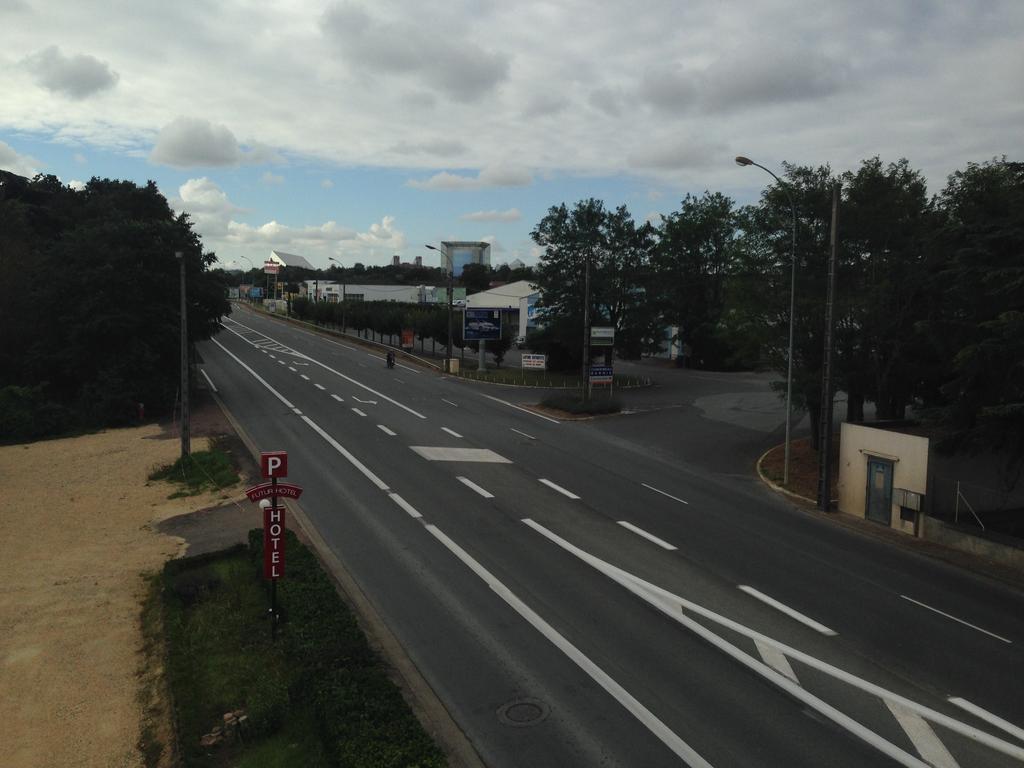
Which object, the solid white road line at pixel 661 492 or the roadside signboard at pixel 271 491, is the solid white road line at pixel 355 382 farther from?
the roadside signboard at pixel 271 491

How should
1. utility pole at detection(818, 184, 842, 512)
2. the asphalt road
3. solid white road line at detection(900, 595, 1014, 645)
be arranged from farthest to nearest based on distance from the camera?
utility pole at detection(818, 184, 842, 512) < solid white road line at detection(900, 595, 1014, 645) < the asphalt road

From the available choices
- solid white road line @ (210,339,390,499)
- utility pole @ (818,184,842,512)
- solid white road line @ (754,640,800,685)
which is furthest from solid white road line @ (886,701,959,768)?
solid white road line @ (210,339,390,499)

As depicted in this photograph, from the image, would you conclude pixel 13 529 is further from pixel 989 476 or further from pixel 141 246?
pixel 989 476

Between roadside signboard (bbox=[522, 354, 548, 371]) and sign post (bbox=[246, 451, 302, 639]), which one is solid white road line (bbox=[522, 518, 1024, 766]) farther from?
roadside signboard (bbox=[522, 354, 548, 371])

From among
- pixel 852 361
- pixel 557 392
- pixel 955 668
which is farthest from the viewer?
pixel 557 392

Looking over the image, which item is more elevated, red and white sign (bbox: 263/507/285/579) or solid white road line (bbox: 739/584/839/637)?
red and white sign (bbox: 263/507/285/579)

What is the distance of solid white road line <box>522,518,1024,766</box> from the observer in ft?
29.6

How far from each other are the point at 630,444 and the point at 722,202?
4107 cm

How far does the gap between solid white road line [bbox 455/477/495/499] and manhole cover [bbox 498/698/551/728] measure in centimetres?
1100

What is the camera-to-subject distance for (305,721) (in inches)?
369

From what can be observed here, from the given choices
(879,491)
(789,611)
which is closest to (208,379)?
(879,491)

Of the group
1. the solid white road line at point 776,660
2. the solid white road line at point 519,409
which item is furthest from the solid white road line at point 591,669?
the solid white road line at point 519,409

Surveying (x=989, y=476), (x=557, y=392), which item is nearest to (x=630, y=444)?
(x=989, y=476)

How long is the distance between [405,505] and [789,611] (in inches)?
405
